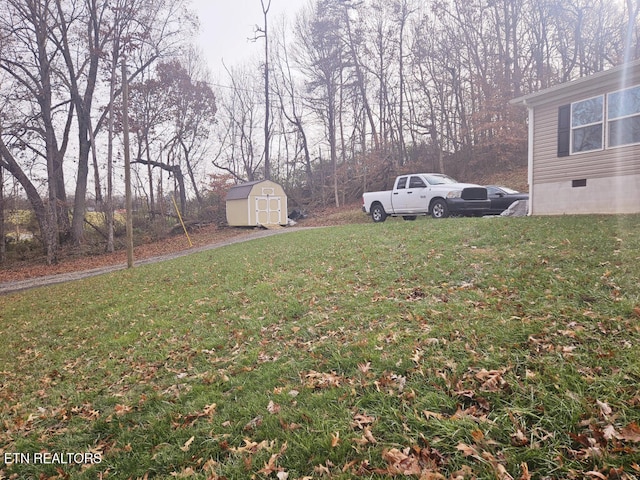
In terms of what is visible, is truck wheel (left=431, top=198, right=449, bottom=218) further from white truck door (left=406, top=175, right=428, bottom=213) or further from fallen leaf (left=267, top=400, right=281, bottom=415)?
fallen leaf (left=267, top=400, right=281, bottom=415)

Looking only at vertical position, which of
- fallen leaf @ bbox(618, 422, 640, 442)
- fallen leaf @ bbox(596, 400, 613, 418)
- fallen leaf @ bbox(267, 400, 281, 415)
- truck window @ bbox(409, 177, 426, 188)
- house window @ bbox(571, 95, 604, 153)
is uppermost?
house window @ bbox(571, 95, 604, 153)

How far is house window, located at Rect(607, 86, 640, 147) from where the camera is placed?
8.98 metres

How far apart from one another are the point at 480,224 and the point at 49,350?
956cm

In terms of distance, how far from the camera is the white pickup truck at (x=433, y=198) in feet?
41.4

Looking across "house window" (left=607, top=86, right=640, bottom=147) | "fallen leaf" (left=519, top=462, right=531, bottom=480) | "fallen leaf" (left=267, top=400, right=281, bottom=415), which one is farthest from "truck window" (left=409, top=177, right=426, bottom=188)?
"fallen leaf" (left=519, top=462, right=531, bottom=480)

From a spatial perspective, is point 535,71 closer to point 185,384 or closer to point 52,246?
point 185,384

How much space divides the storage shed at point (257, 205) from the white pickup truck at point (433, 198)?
1169cm

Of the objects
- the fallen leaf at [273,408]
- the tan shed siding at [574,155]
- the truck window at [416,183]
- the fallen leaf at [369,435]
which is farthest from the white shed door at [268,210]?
the fallen leaf at [369,435]

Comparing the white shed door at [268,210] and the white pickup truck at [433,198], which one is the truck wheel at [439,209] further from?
the white shed door at [268,210]

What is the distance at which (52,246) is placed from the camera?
18.1 metres

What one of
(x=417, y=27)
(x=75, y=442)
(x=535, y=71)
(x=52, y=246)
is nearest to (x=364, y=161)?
(x=417, y=27)

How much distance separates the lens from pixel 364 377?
3170mm

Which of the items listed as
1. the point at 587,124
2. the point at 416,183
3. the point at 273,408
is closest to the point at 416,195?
the point at 416,183

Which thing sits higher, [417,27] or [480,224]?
[417,27]
